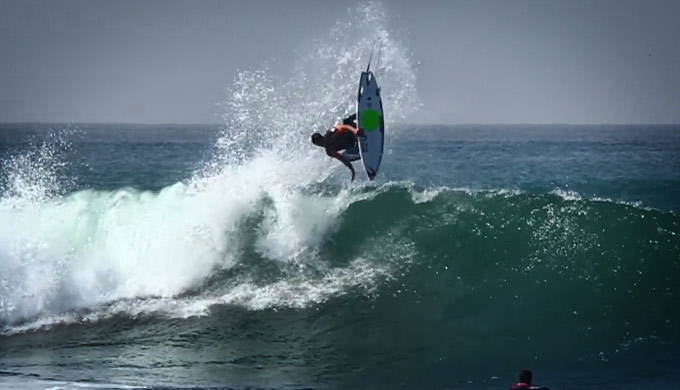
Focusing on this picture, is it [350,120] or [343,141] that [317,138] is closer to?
[343,141]

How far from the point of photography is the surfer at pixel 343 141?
14.0 metres

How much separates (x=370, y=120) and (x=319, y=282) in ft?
9.28

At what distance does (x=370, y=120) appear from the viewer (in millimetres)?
14562

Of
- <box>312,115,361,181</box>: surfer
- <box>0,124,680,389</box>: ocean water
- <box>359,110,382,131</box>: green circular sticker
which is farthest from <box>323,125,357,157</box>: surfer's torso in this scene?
<box>0,124,680,389</box>: ocean water

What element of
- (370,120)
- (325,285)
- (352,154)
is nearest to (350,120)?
(370,120)

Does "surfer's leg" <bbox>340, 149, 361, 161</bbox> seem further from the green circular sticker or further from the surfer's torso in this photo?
the green circular sticker

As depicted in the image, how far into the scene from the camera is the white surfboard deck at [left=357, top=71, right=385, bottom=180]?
14.5 metres

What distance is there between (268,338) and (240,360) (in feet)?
2.91

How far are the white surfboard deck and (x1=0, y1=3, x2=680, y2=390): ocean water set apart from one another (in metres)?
1.62

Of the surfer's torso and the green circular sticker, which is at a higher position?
the green circular sticker

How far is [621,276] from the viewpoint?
13.4 m

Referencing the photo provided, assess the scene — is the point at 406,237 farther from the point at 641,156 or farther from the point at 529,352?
the point at 641,156

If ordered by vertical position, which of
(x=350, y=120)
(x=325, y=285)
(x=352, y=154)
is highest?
(x=350, y=120)

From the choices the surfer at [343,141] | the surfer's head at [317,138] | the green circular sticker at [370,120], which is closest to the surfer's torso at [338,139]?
the surfer at [343,141]
